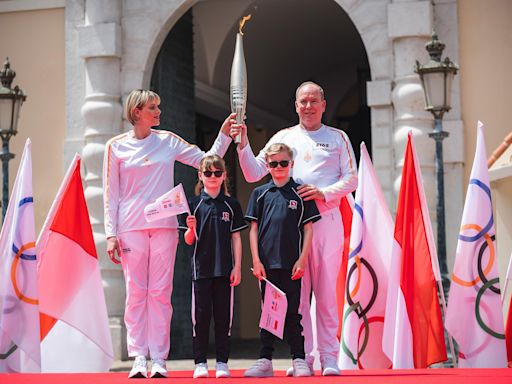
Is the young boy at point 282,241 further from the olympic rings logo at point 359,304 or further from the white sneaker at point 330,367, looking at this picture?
the olympic rings logo at point 359,304

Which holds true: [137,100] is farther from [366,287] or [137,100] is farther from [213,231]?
[366,287]

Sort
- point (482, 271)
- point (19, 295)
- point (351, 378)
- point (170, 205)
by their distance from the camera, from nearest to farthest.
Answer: point (351, 378) < point (170, 205) < point (19, 295) < point (482, 271)

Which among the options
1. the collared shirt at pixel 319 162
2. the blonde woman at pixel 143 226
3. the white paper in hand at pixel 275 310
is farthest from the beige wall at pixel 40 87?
the white paper in hand at pixel 275 310

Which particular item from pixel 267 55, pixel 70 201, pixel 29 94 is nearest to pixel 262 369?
pixel 70 201

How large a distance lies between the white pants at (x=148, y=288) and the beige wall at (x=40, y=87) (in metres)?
5.95

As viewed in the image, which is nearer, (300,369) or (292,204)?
(300,369)

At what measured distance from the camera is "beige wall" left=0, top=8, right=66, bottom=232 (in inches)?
466

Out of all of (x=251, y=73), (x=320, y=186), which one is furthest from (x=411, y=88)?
(x=251, y=73)

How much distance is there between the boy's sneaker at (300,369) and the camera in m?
5.62

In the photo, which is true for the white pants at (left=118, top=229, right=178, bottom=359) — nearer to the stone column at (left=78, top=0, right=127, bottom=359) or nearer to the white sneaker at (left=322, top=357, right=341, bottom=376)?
the white sneaker at (left=322, top=357, right=341, bottom=376)

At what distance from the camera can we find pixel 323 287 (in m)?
5.91

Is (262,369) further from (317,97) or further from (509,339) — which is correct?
(509,339)

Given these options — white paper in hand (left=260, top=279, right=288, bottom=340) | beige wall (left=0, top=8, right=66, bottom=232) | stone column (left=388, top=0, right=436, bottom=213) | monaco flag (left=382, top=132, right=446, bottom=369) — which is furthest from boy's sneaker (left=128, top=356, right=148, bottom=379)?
beige wall (left=0, top=8, right=66, bottom=232)

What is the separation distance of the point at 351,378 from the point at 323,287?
617 mm
